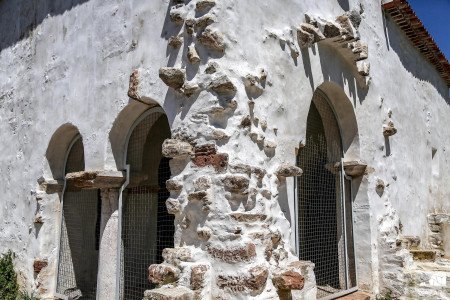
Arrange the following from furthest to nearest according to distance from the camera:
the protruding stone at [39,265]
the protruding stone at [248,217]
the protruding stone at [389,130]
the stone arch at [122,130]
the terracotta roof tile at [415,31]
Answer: the terracotta roof tile at [415,31] < the protruding stone at [389,130] < the protruding stone at [39,265] < the stone arch at [122,130] < the protruding stone at [248,217]

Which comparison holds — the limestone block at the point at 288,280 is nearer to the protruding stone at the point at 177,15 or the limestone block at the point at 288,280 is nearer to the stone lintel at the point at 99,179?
the stone lintel at the point at 99,179

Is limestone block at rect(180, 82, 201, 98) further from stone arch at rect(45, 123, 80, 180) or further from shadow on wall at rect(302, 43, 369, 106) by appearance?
stone arch at rect(45, 123, 80, 180)

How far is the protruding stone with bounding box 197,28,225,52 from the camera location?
3.34m

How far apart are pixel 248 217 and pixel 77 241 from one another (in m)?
3.19

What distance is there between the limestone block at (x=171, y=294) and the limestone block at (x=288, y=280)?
27.0 inches

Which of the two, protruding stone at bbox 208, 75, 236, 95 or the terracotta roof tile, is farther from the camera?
the terracotta roof tile

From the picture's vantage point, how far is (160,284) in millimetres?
3238

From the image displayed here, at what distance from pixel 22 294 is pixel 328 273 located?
3.93 meters

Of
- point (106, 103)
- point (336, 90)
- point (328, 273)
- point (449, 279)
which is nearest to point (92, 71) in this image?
point (106, 103)

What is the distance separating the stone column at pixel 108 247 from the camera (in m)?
4.35

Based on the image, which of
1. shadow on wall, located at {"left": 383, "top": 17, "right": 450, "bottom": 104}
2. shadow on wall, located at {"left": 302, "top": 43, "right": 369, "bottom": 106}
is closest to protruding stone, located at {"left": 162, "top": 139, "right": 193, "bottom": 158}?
shadow on wall, located at {"left": 302, "top": 43, "right": 369, "bottom": 106}

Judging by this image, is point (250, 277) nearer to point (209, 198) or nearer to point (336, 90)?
point (209, 198)

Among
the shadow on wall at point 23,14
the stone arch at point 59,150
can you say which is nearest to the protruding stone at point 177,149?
the stone arch at point 59,150

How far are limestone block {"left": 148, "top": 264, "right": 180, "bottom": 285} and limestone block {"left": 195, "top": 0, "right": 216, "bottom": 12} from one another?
84.7 inches
